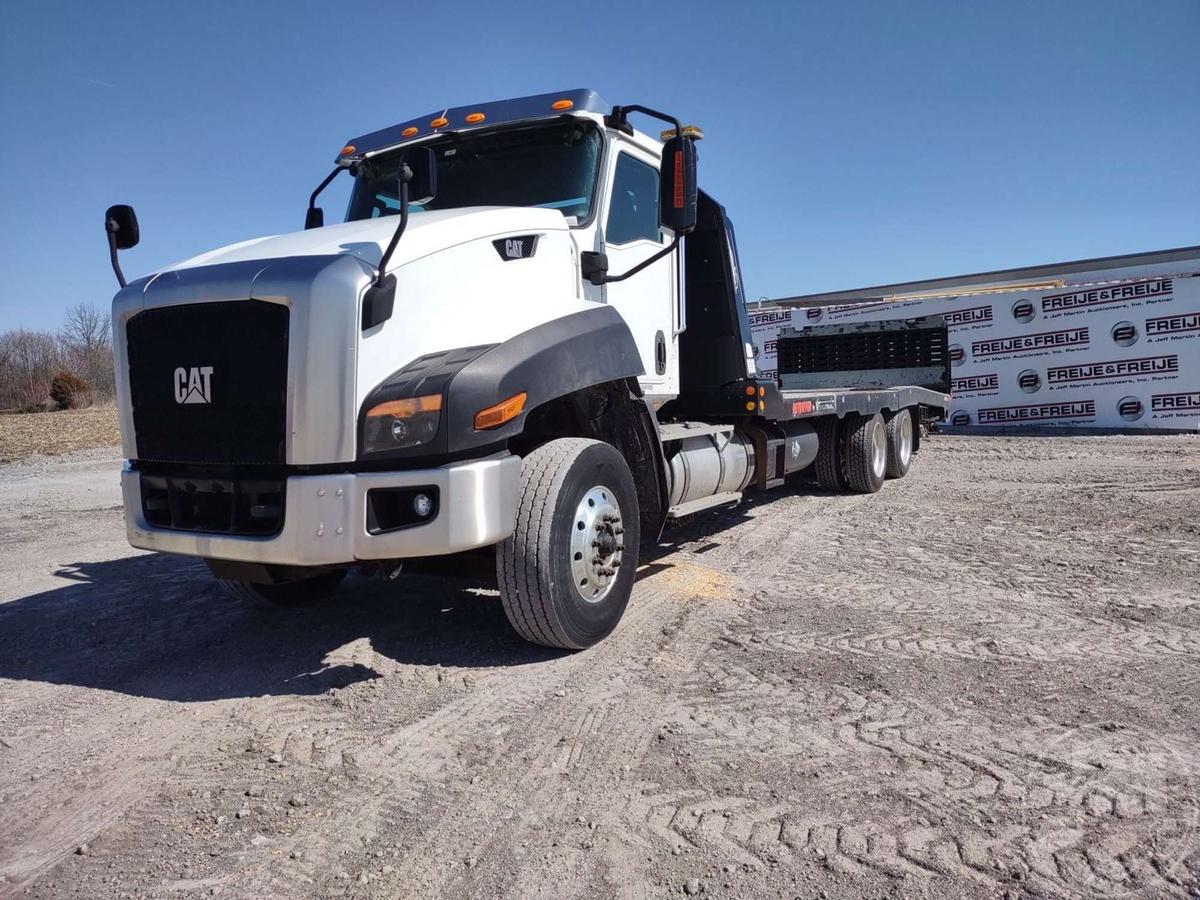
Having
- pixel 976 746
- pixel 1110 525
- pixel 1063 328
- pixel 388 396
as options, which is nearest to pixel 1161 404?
pixel 1063 328

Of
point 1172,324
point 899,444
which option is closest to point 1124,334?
point 1172,324

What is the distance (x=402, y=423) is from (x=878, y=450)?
7029 mm

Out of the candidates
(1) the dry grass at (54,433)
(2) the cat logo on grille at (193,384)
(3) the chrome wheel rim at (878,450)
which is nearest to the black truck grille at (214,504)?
(2) the cat logo on grille at (193,384)

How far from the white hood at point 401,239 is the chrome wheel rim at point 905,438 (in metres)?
6.83

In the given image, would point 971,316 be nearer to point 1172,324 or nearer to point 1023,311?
point 1023,311

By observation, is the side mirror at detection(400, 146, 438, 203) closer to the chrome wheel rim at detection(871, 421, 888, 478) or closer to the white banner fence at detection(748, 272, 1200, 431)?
the chrome wheel rim at detection(871, 421, 888, 478)

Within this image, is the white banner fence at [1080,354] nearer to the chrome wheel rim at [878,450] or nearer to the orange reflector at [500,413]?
the chrome wheel rim at [878,450]

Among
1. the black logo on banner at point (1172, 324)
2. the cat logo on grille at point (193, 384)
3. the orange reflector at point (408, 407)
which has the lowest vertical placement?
the orange reflector at point (408, 407)

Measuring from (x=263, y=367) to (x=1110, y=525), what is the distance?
261 inches

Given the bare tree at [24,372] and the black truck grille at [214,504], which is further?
the bare tree at [24,372]

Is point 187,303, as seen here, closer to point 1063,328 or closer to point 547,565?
point 547,565

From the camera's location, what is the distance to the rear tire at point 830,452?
29.2 ft

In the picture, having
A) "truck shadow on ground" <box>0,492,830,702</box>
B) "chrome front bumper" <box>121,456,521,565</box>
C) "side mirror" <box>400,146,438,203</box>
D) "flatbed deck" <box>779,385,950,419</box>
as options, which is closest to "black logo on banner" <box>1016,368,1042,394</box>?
"flatbed deck" <box>779,385,950,419</box>

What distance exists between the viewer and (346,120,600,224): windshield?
4.87 meters
